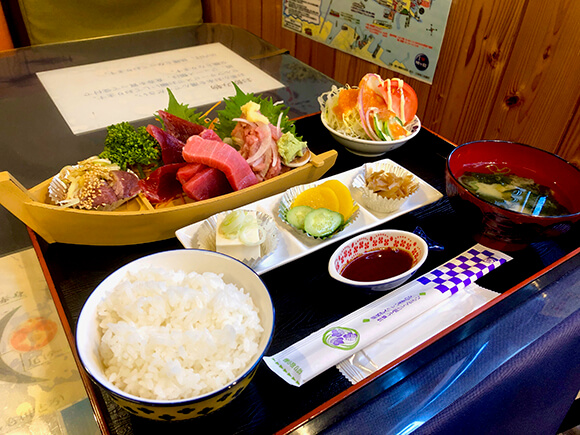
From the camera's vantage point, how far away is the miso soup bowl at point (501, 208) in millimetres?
1113

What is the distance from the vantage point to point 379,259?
47.2 inches

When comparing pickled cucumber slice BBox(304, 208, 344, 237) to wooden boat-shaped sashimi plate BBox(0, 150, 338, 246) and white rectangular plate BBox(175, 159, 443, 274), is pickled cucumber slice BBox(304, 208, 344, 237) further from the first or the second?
wooden boat-shaped sashimi plate BBox(0, 150, 338, 246)

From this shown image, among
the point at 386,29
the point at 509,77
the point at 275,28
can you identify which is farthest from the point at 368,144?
the point at 275,28

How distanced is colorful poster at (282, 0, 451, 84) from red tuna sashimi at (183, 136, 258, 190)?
5.51 feet

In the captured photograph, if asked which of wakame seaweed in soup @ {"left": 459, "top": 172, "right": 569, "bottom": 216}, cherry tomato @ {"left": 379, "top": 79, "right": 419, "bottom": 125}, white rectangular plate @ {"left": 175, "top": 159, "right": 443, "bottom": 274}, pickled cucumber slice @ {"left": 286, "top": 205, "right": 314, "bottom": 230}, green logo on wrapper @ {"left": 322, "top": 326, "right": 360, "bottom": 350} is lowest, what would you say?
green logo on wrapper @ {"left": 322, "top": 326, "right": 360, "bottom": 350}

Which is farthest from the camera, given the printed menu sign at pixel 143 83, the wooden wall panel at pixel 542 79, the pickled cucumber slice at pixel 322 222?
the printed menu sign at pixel 143 83

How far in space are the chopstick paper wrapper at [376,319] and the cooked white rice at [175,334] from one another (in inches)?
5.2

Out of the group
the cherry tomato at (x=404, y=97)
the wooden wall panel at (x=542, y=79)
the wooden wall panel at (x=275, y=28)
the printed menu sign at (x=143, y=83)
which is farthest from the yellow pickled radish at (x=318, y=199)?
the wooden wall panel at (x=275, y=28)

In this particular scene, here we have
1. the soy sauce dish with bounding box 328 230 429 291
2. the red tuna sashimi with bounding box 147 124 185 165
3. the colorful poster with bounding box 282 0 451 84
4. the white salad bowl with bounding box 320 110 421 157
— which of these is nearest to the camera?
the soy sauce dish with bounding box 328 230 429 291

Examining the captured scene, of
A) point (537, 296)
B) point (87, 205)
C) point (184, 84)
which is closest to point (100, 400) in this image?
point (87, 205)

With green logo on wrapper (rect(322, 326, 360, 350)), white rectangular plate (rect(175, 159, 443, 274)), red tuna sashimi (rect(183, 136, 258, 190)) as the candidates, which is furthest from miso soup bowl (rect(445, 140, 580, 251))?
red tuna sashimi (rect(183, 136, 258, 190))

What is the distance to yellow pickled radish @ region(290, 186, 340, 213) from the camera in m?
1.31

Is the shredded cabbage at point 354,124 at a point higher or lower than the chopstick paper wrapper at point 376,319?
higher

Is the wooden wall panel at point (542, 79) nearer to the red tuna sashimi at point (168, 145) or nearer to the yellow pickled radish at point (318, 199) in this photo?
the yellow pickled radish at point (318, 199)
